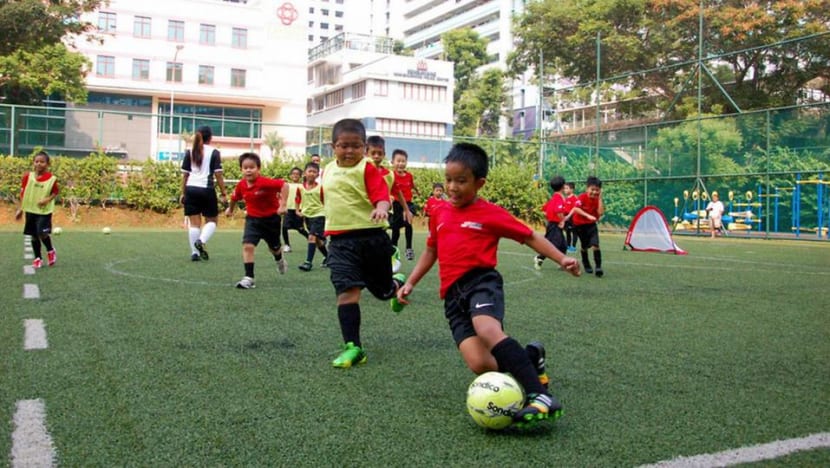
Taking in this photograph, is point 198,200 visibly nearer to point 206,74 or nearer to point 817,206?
point 817,206

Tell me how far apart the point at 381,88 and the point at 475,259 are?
59.4 meters

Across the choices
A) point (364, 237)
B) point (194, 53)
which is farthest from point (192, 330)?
point (194, 53)

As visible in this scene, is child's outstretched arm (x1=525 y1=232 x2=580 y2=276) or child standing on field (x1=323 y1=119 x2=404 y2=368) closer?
child's outstretched arm (x1=525 y1=232 x2=580 y2=276)

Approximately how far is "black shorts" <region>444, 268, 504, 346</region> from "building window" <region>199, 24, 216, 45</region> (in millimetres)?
55592

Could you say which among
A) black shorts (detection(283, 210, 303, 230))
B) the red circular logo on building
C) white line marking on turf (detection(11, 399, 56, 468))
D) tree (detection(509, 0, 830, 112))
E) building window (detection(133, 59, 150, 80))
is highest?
the red circular logo on building

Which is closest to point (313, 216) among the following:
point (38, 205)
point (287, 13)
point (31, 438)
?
point (38, 205)

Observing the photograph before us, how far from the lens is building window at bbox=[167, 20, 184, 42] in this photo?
178ft

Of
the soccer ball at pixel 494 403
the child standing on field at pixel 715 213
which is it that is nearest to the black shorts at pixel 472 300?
the soccer ball at pixel 494 403

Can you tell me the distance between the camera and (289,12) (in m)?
58.1

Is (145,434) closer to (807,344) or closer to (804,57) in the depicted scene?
(807,344)

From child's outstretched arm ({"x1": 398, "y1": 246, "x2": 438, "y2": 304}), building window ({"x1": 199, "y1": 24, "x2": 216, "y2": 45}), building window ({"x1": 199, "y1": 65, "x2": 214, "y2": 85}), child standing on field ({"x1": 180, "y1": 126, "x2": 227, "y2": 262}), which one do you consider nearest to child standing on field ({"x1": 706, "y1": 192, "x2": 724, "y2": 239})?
child standing on field ({"x1": 180, "y1": 126, "x2": 227, "y2": 262})

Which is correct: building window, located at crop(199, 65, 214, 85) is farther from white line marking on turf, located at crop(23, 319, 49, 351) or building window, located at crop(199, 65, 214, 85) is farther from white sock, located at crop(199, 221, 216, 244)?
white line marking on turf, located at crop(23, 319, 49, 351)

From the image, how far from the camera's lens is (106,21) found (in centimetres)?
5262

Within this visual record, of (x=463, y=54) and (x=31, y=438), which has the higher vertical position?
(x=463, y=54)
